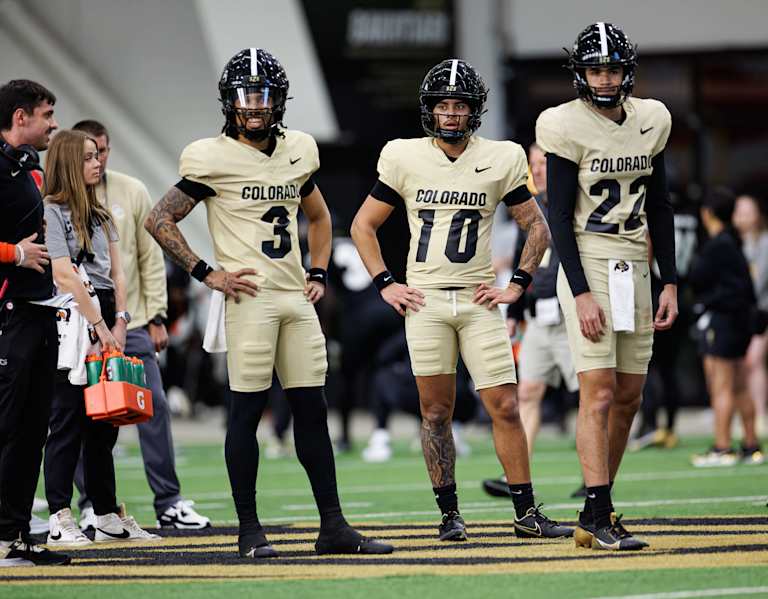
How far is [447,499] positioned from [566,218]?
1491 millimetres

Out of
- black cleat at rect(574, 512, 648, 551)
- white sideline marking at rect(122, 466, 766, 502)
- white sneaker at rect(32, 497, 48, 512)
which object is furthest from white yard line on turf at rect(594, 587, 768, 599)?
white sneaker at rect(32, 497, 48, 512)

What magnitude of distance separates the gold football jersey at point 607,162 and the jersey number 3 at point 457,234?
0.56 m

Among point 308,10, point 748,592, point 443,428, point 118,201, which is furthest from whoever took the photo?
point 308,10

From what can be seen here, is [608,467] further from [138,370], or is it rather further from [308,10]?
[308,10]

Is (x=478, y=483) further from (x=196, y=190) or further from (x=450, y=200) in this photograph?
(x=196, y=190)

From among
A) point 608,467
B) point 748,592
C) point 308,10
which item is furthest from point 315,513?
point 308,10

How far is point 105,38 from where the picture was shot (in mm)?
19984

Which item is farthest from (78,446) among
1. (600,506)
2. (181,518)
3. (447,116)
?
(600,506)

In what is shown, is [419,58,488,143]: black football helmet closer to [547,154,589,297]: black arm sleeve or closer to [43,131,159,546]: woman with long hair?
[547,154,589,297]: black arm sleeve

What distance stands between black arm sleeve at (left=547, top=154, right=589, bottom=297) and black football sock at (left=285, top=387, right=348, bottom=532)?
1.27m

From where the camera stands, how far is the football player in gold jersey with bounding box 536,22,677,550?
7301mm

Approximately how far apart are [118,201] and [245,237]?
201 cm

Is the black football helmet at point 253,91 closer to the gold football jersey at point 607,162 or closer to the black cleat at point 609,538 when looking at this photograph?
the gold football jersey at point 607,162

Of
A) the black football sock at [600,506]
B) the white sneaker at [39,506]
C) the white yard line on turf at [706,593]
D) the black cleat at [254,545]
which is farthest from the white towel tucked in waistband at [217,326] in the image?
the white sneaker at [39,506]
